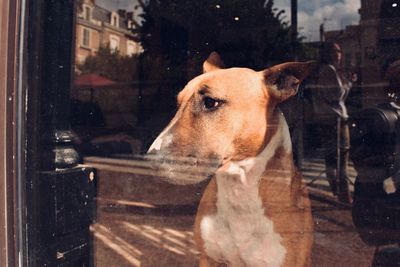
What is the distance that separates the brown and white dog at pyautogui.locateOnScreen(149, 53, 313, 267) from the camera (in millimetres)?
1549

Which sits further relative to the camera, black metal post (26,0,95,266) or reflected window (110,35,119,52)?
reflected window (110,35,119,52)

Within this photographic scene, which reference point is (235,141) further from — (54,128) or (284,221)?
(54,128)

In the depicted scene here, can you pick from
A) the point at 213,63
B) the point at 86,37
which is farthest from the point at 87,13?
the point at 213,63

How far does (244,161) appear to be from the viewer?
5.34ft

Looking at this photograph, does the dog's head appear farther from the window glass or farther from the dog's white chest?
the dog's white chest

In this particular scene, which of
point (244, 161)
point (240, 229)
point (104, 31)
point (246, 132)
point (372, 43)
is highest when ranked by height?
point (104, 31)

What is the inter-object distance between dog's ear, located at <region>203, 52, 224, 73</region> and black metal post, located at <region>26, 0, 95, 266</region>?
18.5 inches

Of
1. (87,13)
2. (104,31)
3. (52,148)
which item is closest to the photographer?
(52,148)

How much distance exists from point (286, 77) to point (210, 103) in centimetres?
28

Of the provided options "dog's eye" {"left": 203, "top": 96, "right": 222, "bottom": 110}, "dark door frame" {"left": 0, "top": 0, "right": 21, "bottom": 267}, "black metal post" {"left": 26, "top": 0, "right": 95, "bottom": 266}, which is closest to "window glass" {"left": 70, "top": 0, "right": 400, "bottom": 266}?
"dog's eye" {"left": 203, "top": 96, "right": 222, "bottom": 110}

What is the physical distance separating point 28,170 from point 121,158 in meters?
0.59

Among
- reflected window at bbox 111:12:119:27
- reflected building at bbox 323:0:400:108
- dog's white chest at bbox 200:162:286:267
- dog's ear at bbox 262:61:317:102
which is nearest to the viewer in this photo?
reflected building at bbox 323:0:400:108

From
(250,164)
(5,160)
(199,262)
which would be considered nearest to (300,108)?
(250,164)

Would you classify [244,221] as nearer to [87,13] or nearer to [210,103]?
[210,103]
